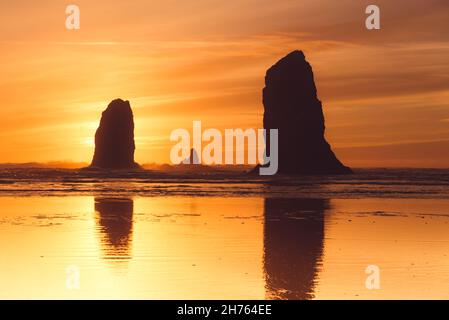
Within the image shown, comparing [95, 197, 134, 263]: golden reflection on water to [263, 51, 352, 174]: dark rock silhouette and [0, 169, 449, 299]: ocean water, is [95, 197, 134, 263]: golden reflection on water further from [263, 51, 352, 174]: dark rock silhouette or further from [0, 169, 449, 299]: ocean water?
[263, 51, 352, 174]: dark rock silhouette

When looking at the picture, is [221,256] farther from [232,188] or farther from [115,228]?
[232,188]

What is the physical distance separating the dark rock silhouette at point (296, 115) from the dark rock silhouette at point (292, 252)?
99.8 meters

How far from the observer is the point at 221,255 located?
16.8 metres

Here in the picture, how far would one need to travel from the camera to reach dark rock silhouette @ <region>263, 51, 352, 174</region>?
131m

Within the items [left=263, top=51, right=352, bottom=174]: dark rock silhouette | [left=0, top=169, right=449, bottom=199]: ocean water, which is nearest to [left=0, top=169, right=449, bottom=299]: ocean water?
[left=0, top=169, right=449, bottom=199]: ocean water

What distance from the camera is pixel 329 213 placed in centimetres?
3069

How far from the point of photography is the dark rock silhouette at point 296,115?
430 ft

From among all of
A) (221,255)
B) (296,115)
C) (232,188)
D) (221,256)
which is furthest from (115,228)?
(296,115)

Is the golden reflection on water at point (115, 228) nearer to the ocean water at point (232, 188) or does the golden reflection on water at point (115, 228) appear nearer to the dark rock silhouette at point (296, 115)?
the ocean water at point (232, 188)

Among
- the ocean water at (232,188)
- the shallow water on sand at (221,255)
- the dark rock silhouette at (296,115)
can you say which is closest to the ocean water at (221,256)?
the shallow water on sand at (221,255)

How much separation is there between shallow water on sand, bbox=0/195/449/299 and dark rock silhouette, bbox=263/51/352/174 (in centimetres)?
10187

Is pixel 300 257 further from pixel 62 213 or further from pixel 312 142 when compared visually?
pixel 312 142
